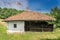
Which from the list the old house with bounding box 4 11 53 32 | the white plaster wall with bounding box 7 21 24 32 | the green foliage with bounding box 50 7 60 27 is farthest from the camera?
the green foliage with bounding box 50 7 60 27

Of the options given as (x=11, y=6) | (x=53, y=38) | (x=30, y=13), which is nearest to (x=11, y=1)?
(x=11, y=6)

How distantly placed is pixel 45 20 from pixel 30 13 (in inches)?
207

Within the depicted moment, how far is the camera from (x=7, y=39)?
28.7 meters

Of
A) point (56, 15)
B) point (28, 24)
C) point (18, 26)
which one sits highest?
point (28, 24)

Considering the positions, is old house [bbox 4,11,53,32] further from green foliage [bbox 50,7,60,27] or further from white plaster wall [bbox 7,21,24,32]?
green foliage [bbox 50,7,60,27]

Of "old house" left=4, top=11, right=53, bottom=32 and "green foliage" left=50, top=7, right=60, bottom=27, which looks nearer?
"old house" left=4, top=11, right=53, bottom=32

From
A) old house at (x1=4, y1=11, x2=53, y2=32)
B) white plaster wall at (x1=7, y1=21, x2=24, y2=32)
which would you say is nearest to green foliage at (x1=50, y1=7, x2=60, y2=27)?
old house at (x1=4, y1=11, x2=53, y2=32)

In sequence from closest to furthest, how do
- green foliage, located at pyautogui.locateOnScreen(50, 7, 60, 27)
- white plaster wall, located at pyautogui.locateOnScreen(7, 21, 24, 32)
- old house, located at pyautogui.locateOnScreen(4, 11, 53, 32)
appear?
1. old house, located at pyautogui.locateOnScreen(4, 11, 53, 32)
2. white plaster wall, located at pyautogui.locateOnScreen(7, 21, 24, 32)
3. green foliage, located at pyautogui.locateOnScreen(50, 7, 60, 27)

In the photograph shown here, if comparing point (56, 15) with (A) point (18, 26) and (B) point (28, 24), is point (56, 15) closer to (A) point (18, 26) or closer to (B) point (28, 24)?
(B) point (28, 24)

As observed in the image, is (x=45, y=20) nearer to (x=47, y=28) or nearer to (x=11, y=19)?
(x=47, y=28)

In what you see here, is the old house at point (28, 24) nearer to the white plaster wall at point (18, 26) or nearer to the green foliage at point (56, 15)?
the white plaster wall at point (18, 26)

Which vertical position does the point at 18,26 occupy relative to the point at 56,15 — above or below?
above

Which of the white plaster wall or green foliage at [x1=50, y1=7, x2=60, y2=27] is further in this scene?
green foliage at [x1=50, y1=7, x2=60, y2=27]

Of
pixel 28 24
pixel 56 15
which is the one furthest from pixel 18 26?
pixel 56 15
